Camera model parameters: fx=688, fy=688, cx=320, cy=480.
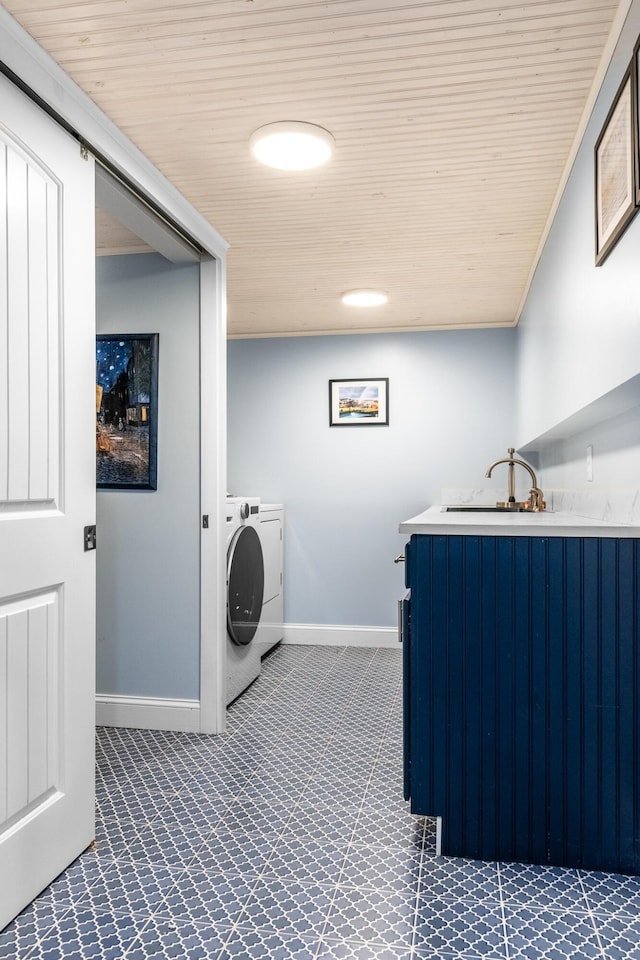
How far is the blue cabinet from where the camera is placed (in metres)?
1.82

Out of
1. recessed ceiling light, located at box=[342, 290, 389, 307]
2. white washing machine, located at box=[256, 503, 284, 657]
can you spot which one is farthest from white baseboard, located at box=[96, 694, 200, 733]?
recessed ceiling light, located at box=[342, 290, 389, 307]

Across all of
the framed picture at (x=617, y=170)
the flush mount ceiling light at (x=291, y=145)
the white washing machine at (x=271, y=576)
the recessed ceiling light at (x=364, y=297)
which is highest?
the flush mount ceiling light at (x=291, y=145)

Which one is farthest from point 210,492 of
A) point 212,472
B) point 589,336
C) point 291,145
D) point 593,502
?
point 589,336

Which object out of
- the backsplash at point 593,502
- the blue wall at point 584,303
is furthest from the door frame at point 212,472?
the backsplash at point 593,502

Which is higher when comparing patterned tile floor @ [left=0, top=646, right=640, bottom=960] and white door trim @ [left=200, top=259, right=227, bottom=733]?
white door trim @ [left=200, top=259, right=227, bottom=733]

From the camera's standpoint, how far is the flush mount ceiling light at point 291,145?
2.10 metres

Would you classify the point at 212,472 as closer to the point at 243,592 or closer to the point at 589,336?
the point at 243,592

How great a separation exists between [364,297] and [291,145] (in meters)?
1.68

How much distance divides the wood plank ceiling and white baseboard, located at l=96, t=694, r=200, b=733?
200 cm

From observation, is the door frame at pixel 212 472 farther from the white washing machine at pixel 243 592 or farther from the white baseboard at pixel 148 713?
the white washing machine at pixel 243 592

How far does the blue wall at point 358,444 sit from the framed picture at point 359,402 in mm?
42

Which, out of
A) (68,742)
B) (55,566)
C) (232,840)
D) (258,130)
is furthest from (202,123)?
(232,840)

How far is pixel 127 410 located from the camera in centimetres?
306

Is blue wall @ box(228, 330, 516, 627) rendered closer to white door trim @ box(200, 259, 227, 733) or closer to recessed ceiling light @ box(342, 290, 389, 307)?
recessed ceiling light @ box(342, 290, 389, 307)
